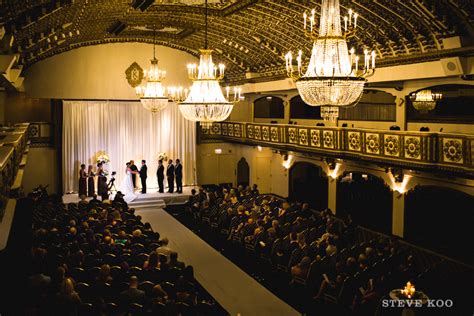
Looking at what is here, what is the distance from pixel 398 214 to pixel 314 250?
5.52 metres

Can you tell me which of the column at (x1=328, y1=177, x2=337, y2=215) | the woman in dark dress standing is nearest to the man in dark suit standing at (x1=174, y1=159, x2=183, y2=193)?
the woman in dark dress standing

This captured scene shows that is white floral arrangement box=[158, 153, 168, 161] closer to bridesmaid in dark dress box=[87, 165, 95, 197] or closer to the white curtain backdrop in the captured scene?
the white curtain backdrop

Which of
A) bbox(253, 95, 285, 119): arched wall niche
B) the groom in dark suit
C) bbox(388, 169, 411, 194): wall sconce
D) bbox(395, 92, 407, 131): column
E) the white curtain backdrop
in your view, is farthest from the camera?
bbox(253, 95, 285, 119): arched wall niche

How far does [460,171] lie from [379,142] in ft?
11.2

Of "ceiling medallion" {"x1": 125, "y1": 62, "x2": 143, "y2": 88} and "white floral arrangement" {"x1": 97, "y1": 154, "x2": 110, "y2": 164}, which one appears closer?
"white floral arrangement" {"x1": 97, "y1": 154, "x2": 110, "y2": 164}

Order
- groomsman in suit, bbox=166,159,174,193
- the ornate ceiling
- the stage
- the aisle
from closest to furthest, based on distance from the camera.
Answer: the aisle → the ornate ceiling → the stage → groomsman in suit, bbox=166,159,174,193

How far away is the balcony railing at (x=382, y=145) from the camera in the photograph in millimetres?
13461

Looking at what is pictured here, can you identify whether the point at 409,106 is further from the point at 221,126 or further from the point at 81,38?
the point at 81,38

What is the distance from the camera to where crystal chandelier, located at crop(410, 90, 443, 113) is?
18.2 metres

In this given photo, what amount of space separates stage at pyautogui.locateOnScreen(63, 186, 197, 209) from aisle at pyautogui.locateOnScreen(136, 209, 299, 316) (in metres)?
4.16

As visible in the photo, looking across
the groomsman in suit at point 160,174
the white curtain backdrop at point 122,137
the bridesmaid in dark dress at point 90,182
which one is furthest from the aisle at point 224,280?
the white curtain backdrop at point 122,137

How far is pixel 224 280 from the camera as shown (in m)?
14.6

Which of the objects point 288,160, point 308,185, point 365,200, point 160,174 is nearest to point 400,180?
point 365,200

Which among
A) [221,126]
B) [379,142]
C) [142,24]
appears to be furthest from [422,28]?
[221,126]
